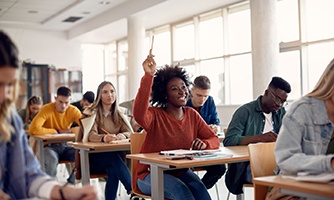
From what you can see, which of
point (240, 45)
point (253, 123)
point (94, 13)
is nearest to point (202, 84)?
point (253, 123)

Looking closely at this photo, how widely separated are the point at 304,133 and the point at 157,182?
43.0 inches

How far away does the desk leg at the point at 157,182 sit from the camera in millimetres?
2824

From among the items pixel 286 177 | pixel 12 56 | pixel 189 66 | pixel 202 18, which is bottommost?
pixel 286 177

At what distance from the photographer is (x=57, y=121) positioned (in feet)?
19.2

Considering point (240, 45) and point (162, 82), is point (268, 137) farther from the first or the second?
point (240, 45)

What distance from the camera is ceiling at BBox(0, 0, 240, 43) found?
9086 millimetres

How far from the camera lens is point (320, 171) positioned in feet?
6.20

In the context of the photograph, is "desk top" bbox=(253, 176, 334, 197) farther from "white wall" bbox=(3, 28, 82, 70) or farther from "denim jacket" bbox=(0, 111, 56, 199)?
"white wall" bbox=(3, 28, 82, 70)

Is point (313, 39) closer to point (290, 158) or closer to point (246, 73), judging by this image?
point (246, 73)

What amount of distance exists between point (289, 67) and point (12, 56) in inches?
274

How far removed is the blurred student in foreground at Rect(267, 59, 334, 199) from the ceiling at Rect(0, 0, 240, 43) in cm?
664

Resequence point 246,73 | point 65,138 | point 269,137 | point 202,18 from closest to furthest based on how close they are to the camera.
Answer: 1. point 269,137
2. point 65,138
3. point 246,73
4. point 202,18

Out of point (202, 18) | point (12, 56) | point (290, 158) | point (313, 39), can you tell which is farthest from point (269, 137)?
point (202, 18)

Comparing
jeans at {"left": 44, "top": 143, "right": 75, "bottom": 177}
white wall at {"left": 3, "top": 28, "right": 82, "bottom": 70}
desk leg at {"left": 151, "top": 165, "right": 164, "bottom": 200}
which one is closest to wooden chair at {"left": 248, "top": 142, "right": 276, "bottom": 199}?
desk leg at {"left": 151, "top": 165, "right": 164, "bottom": 200}
